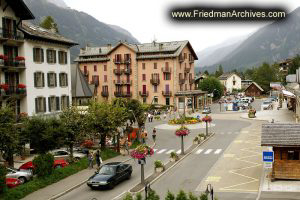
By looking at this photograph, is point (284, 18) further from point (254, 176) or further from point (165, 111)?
point (165, 111)

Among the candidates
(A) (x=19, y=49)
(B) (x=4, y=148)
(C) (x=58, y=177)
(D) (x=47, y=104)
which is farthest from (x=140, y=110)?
(B) (x=4, y=148)

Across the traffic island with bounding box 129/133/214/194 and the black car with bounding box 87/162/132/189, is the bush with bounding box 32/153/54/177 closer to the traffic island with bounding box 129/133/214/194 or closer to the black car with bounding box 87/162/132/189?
the black car with bounding box 87/162/132/189

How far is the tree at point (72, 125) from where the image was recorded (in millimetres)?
30255

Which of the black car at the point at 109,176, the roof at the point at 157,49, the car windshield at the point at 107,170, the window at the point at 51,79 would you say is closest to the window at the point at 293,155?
the black car at the point at 109,176

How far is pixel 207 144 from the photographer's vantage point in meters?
40.6

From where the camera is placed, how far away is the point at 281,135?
2380cm

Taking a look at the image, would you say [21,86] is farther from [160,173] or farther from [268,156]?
[268,156]

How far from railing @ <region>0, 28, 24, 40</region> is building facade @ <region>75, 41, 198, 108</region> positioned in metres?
41.0

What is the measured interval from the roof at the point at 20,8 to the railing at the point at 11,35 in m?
1.78

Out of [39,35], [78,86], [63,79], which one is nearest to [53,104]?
[63,79]

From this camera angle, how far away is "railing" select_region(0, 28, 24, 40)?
36141 mm

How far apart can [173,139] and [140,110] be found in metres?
6.23

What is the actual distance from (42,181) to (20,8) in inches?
798

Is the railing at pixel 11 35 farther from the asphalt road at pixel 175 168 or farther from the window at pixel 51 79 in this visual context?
the asphalt road at pixel 175 168
